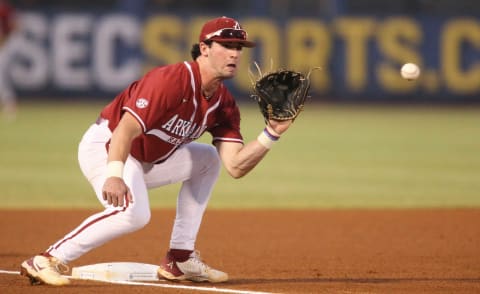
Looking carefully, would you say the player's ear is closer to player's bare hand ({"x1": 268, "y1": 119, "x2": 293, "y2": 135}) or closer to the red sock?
player's bare hand ({"x1": 268, "y1": 119, "x2": 293, "y2": 135})

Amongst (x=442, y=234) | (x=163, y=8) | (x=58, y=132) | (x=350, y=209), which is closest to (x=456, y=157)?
(x=350, y=209)

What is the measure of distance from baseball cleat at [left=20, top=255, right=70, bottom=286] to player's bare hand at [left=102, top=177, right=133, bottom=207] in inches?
23.1

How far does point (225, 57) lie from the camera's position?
5.88 meters

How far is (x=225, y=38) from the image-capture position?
19.1ft

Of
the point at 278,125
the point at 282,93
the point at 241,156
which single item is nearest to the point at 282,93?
the point at 282,93

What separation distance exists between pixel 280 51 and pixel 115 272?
638 inches

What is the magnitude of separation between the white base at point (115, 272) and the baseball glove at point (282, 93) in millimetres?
1366

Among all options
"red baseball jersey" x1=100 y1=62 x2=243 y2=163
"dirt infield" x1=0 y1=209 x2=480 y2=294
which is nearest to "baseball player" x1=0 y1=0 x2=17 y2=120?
"dirt infield" x1=0 y1=209 x2=480 y2=294

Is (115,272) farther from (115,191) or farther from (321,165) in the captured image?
(321,165)

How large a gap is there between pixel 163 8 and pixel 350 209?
13.3m

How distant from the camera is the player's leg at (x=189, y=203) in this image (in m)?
6.33

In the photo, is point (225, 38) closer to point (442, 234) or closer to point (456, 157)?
point (442, 234)

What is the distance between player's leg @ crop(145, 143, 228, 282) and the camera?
6332mm

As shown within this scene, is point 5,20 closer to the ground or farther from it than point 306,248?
farther from it
